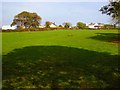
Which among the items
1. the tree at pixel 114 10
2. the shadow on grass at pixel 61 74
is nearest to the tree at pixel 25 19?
the tree at pixel 114 10

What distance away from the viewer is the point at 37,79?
37.7 ft

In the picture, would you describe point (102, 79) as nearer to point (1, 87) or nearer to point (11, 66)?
point (1, 87)

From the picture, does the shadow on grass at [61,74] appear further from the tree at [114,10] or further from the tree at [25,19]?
the tree at [25,19]

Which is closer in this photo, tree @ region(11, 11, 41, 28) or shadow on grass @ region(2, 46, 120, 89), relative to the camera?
shadow on grass @ region(2, 46, 120, 89)

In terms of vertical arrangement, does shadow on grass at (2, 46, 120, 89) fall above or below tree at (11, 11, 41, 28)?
below

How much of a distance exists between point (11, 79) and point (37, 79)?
1202 millimetres

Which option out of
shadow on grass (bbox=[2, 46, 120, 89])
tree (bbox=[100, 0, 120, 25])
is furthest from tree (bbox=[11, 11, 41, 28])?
shadow on grass (bbox=[2, 46, 120, 89])

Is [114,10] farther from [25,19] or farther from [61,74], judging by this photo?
[25,19]

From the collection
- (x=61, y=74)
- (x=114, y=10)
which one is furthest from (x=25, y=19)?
(x=61, y=74)

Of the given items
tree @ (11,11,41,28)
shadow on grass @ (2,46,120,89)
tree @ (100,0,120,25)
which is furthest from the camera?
tree @ (11,11,41,28)

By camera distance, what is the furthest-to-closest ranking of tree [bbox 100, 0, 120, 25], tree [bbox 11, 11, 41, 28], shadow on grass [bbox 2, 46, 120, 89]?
tree [bbox 11, 11, 41, 28] < tree [bbox 100, 0, 120, 25] < shadow on grass [bbox 2, 46, 120, 89]

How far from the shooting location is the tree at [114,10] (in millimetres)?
33312

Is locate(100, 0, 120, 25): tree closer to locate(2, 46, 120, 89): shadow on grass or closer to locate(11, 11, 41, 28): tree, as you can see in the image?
locate(2, 46, 120, 89): shadow on grass

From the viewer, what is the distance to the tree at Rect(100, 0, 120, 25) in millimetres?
33312
